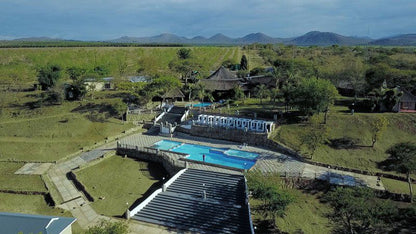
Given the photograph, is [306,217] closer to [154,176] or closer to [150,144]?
[154,176]

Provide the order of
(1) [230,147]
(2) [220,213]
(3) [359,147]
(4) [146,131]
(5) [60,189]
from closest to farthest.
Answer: (2) [220,213] < (5) [60,189] < (3) [359,147] < (1) [230,147] < (4) [146,131]

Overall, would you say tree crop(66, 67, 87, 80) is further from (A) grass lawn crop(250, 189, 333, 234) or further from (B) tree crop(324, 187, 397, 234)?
(B) tree crop(324, 187, 397, 234)

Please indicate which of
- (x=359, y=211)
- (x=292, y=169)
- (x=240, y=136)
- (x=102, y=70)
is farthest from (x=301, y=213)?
(x=102, y=70)

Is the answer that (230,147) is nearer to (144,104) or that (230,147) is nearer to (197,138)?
(197,138)

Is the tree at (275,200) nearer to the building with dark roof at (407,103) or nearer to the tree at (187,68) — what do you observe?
the building with dark roof at (407,103)

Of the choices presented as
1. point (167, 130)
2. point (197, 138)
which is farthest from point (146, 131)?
point (197, 138)

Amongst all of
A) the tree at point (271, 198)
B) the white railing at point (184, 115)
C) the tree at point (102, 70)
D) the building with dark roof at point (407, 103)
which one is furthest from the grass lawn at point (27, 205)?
the tree at point (102, 70)

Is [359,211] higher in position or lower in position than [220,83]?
lower
